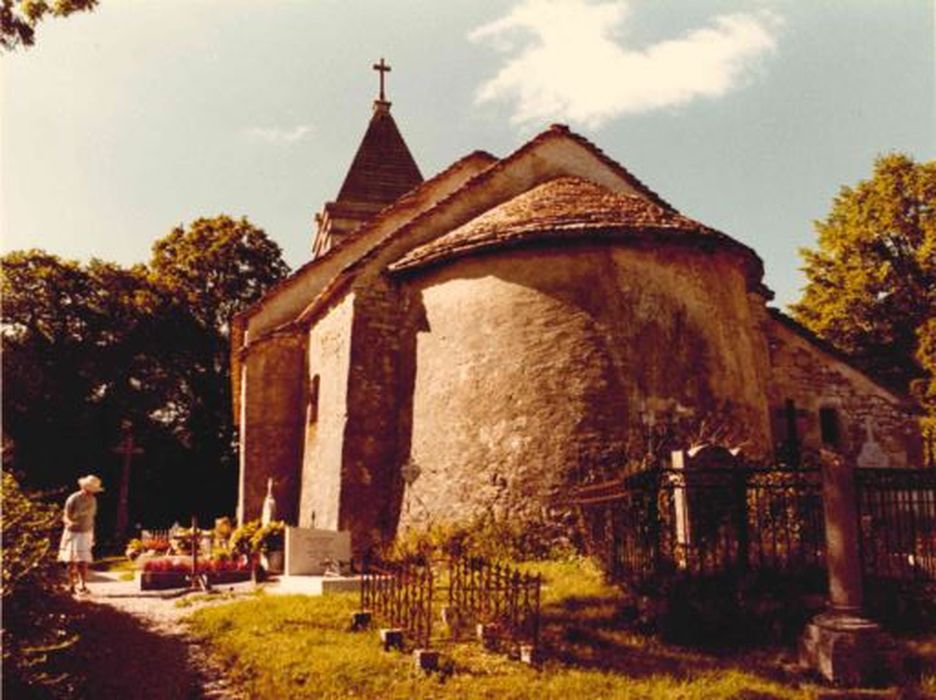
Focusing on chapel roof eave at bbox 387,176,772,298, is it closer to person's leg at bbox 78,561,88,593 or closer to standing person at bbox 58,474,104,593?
standing person at bbox 58,474,104,593

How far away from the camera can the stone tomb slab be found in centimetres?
1148

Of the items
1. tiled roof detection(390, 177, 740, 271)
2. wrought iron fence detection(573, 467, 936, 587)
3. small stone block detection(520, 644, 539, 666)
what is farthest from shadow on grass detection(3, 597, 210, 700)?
tiled roof detection(390, 177, 740, 271)

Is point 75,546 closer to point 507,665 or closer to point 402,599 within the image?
point 402,599

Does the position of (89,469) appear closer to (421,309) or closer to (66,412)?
(66,412)

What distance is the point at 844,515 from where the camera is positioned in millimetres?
7012

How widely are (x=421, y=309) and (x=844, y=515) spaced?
29.6 ft

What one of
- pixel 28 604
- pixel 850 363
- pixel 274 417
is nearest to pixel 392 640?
pixel 28 604

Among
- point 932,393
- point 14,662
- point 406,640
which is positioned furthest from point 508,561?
point 932,393

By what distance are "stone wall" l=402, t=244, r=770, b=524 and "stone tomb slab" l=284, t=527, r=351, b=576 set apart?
2022mm

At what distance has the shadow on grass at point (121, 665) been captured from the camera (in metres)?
6.30

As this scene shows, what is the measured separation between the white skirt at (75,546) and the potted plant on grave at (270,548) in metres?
2.73

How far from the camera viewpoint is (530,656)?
6742 mm

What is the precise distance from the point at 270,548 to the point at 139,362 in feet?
81.1

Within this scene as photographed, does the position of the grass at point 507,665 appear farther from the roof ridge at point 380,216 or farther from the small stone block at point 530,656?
the roof ridge at point 380,216
